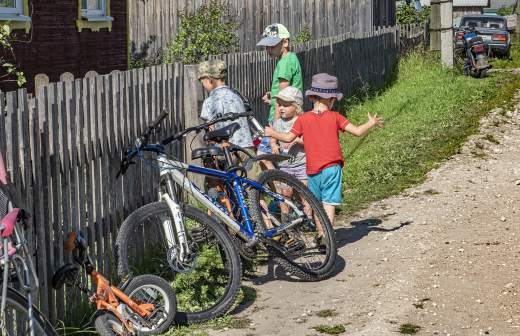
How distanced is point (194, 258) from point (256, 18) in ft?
50.3

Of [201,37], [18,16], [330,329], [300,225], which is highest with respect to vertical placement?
[18,16]

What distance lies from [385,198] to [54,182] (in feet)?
16.7

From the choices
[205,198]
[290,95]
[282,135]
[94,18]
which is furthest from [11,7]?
[205,198]

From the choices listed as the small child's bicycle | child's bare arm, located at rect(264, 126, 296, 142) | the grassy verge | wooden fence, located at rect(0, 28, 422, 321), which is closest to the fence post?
wooden fence, located at rect(0, 28, 422, 321)

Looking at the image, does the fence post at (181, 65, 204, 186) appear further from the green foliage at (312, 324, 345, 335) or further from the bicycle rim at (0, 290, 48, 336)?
the bicycle rim at (0, 290, 48, 336)

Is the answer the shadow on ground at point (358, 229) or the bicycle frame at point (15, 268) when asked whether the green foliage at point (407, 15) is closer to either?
the shadow on ground at point (358, 229)

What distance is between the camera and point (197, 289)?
288 inches

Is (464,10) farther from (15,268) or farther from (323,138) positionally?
(15,268)

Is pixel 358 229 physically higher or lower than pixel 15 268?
lower

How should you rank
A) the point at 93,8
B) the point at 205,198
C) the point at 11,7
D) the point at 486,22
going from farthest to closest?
the point at 486,22 < the point at 93,8 < the point at 11,7 < the point at 205,198

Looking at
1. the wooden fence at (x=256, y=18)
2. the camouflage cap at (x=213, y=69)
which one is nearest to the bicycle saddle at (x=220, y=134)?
the camouflage cap at (x=213, y=69)

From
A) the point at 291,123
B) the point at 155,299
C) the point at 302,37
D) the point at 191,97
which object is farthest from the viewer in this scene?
the point at 302,37

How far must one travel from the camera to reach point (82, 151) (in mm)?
6961

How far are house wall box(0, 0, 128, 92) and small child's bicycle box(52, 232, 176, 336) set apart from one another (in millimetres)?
7576
